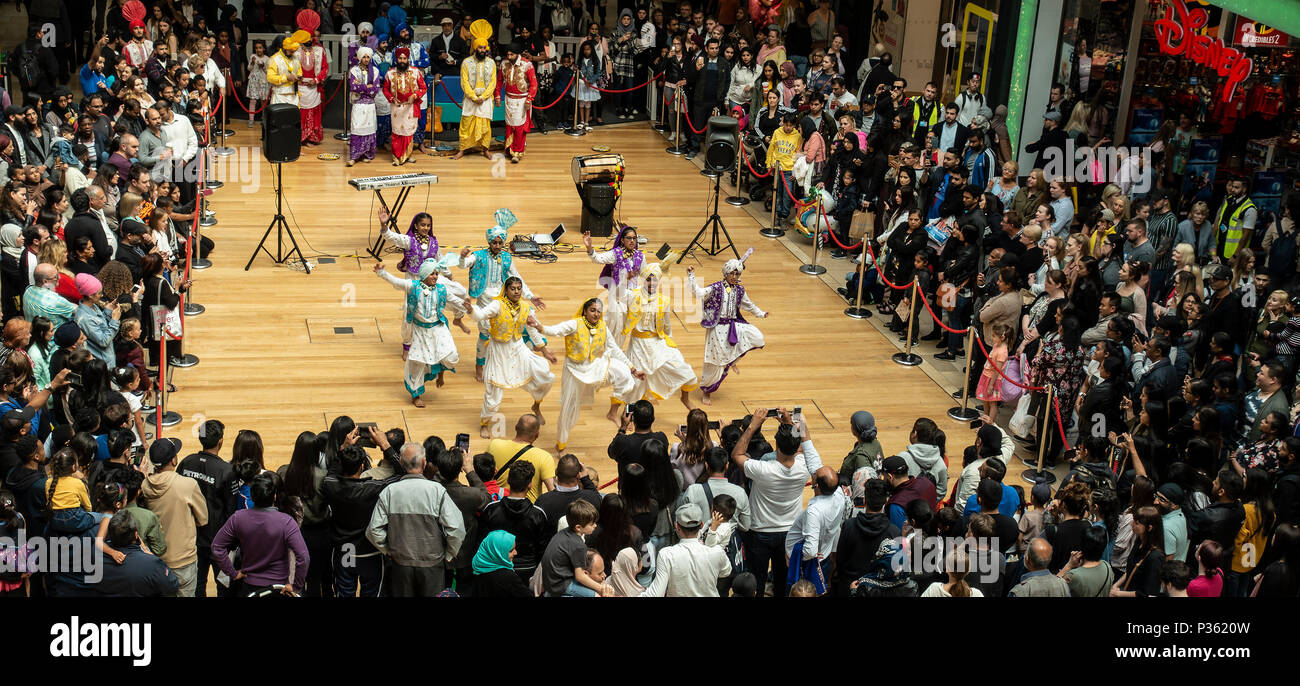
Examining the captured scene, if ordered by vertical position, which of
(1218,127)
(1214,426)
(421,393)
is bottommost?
(421,393)

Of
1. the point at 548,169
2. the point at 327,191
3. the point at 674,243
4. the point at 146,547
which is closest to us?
the point at 146,547

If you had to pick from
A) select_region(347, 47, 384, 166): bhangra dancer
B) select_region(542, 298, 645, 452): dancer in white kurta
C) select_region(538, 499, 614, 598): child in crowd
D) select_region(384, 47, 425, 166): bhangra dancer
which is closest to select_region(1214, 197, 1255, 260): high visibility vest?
select_region(542, 298, 645, 452): dancer in white kurta

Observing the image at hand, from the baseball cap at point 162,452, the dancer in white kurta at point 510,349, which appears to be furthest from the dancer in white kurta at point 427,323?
the baseball cap at point 162,452

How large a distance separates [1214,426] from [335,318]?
8.27 metres

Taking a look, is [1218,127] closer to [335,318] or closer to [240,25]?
[335,318]

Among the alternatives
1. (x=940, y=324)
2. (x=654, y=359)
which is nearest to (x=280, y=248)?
(x=654, y=359)

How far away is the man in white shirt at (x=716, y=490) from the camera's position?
7.76 meters

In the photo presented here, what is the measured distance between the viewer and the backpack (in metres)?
16.6

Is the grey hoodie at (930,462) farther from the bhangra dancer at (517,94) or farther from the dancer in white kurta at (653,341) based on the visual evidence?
the bhangra dancer at (517,94)

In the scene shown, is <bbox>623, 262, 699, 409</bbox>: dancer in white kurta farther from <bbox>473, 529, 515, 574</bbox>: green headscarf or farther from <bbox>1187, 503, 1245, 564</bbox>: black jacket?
<bbox>1187, 503, 1245, 564</bbox>: black jacket

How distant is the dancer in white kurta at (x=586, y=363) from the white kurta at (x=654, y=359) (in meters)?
0.19

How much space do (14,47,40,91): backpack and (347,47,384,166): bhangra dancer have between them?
154 inches

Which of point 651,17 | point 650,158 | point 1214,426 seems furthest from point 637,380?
point 651,17

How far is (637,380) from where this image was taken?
1136 cm
